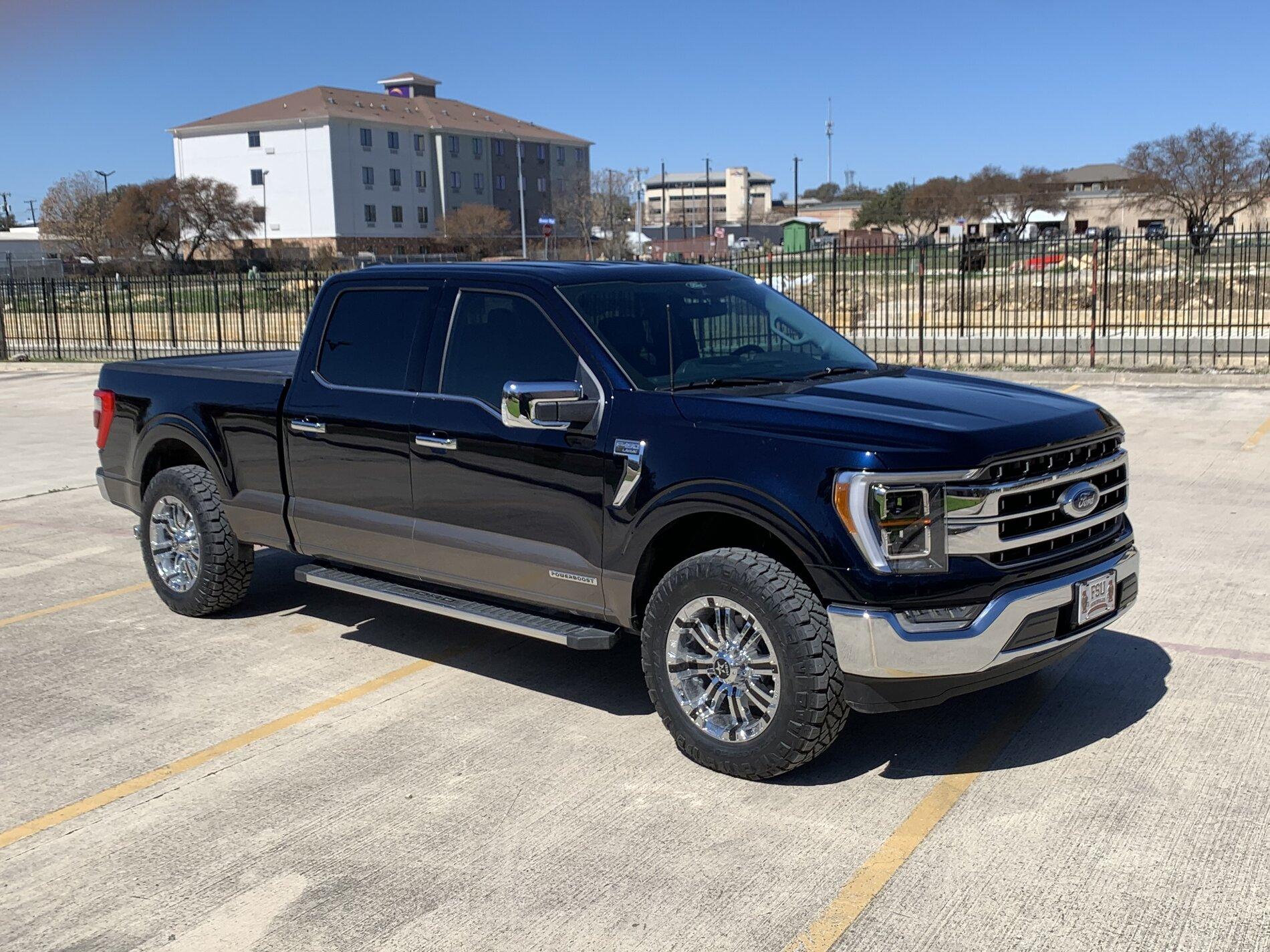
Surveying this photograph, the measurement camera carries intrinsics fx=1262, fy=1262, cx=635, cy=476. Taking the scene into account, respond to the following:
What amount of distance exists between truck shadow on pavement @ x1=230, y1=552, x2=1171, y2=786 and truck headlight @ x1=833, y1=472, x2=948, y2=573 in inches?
39.0

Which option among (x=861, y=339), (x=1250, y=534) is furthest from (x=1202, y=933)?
(x=861, y=339)

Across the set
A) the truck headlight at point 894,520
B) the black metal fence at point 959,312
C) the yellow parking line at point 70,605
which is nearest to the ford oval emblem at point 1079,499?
the truck headlight at point 894,520

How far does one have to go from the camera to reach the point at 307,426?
6.39 m

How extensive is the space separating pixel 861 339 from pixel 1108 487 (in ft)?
62.8

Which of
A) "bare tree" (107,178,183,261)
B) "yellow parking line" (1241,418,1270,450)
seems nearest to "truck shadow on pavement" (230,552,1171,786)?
"yellow parking line" (1241,418,1270,450)

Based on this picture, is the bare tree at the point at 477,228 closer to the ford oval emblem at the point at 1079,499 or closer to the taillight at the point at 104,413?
the taillight at the point at 104,413

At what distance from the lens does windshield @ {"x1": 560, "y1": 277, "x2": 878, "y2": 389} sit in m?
5.42

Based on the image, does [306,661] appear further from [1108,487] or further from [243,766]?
[1108,487]

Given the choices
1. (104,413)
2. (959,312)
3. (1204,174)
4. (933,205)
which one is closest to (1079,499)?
(104,413)

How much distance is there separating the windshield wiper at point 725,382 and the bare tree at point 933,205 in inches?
3381

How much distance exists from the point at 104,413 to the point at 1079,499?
572 centimetres

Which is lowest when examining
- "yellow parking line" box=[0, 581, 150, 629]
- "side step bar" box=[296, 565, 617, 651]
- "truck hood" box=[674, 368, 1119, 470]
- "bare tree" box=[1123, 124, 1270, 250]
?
"yellow parking line" box=[0, 581, 150, 629]

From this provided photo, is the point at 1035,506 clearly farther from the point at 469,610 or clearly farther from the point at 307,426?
the point at 307,426

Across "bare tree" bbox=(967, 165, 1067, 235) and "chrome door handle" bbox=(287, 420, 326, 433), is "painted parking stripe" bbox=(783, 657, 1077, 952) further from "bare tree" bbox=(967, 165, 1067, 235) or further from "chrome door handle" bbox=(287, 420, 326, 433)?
"bare tree" bbox=(967, 165, 1067, 235)
